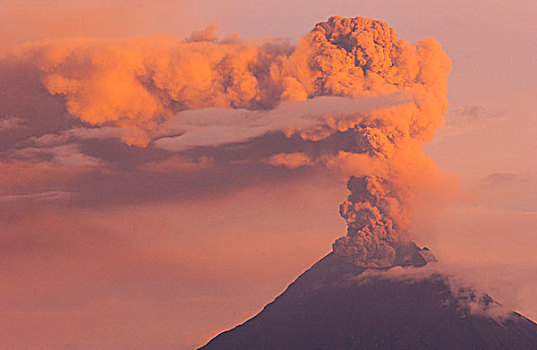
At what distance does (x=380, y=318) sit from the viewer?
81.9 metres

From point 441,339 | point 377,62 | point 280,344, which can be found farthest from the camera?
point 280,344

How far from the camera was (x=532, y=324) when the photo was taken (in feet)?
290

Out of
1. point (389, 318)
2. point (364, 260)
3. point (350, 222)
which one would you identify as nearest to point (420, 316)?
point (389, 318)

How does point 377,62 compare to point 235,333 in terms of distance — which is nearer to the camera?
point 377,62

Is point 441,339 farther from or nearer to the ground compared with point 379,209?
nearer to the ground

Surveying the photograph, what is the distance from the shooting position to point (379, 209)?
59375 millimetres

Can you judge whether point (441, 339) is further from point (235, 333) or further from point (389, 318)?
point (235, 333)

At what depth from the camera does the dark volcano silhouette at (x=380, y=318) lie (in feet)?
261

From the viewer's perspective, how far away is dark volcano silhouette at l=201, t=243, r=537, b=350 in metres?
79.6

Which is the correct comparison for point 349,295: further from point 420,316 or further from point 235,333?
point 235,333

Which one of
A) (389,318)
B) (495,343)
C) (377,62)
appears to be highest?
(377,62)

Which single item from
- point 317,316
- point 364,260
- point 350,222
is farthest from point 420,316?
point 350,222

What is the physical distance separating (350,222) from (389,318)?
25041 millimetres

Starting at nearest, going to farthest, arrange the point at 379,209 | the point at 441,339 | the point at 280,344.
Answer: the point at 379,209, the point at 441,339, the point at 280,344
